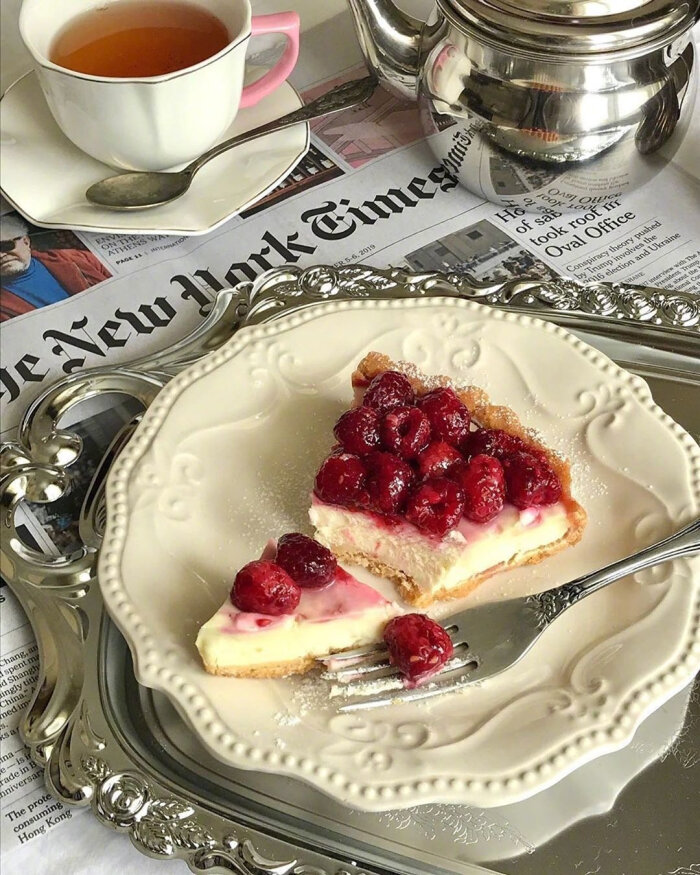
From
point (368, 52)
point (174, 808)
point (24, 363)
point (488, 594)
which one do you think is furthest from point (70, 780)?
point (368, 52)

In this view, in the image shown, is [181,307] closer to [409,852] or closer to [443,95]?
[443,95]

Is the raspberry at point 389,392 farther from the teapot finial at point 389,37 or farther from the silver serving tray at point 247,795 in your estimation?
the teapot finial at point 389,37

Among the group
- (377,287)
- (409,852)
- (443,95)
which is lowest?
(409,852)

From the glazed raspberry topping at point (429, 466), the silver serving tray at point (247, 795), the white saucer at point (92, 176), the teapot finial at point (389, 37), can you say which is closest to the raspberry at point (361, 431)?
the glazed raspberry topping at point (429, 466)

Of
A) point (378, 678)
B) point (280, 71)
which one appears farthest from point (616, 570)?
point (280, 71)

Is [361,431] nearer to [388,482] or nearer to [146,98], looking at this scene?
[388,482]
